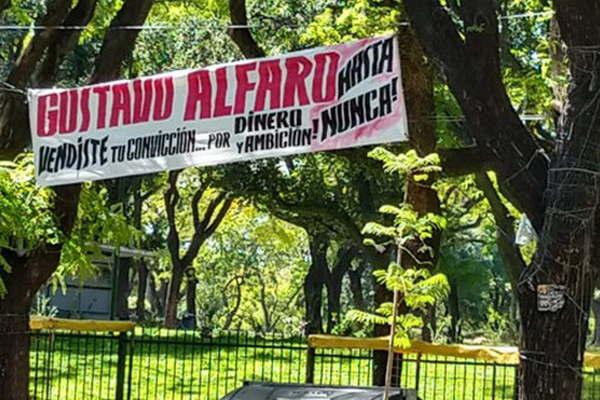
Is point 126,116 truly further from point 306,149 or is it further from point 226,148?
point 306,149

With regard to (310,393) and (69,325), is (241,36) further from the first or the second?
(310,393)

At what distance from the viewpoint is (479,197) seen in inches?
1059

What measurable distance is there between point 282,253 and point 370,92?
46.4 metres

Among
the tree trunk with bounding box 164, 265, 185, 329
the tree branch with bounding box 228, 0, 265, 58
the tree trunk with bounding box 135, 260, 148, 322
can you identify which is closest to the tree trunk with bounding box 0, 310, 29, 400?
the tree branch with bounding box 228, 0, 265, 58

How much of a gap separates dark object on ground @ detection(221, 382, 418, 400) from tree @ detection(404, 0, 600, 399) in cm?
116

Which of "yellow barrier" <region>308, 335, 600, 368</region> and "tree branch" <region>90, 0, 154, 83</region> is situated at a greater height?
"tree branch" <region>90, 0, 154, 83</region>

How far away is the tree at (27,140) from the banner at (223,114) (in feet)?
2.39

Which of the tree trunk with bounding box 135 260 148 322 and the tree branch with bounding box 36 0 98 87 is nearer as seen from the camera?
the tree branch with bounding box 36 0 98 87

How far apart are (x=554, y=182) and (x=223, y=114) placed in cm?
303

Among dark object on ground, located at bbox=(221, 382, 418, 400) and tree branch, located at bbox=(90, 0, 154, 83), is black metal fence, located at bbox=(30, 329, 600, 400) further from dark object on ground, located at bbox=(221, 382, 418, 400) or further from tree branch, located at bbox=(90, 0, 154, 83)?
dark object on ground, located at bbox=(221, 382, 418, 400)

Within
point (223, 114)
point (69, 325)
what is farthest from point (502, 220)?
point (223, 114)

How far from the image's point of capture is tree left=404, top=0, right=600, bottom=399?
6.94 m

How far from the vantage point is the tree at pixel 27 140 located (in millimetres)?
9539

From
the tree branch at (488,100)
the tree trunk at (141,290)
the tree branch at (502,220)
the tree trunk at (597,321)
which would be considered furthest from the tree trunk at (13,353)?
the tree trunk at (141,290)
